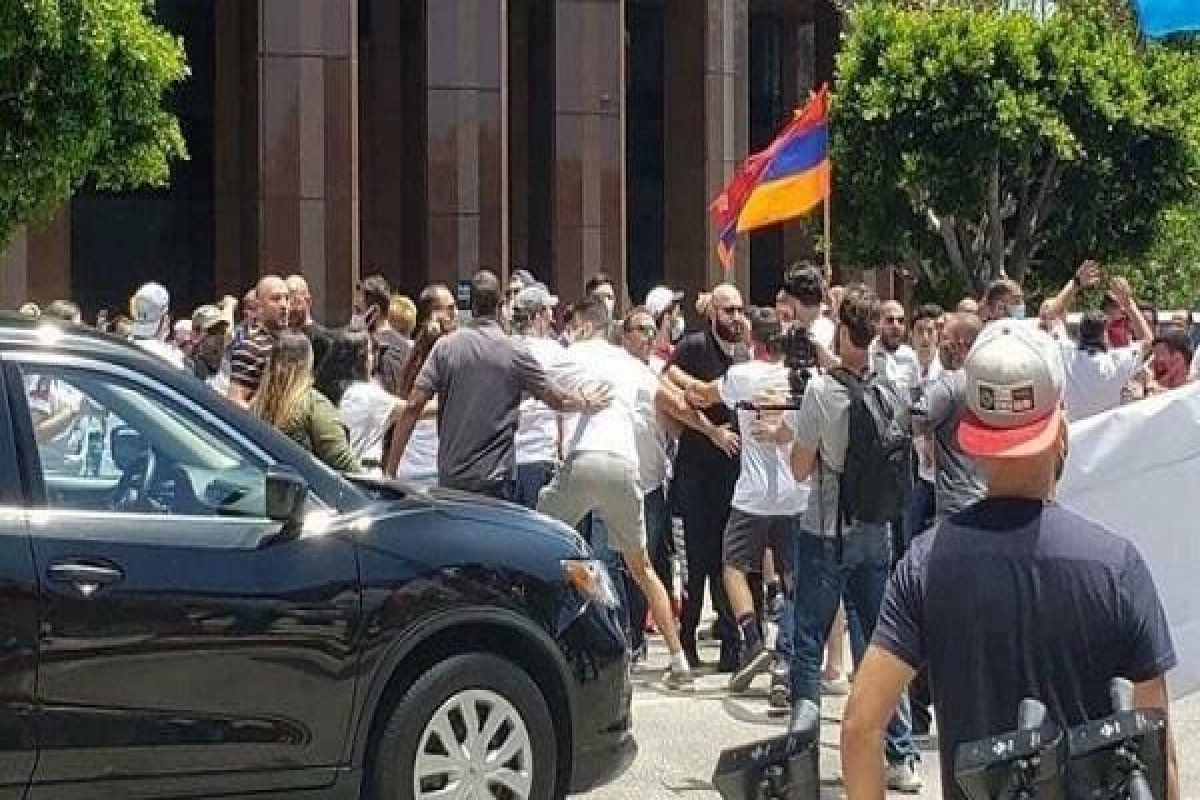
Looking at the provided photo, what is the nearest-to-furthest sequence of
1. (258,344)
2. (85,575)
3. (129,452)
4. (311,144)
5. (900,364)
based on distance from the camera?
1. (85,575)
2. (129,452)
3. (258,344)
4. (900,364)
5. (311,144)

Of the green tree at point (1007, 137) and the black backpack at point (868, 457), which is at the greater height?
the green tree at point (1007, 137)

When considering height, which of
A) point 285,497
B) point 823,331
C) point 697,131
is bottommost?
point 285,497

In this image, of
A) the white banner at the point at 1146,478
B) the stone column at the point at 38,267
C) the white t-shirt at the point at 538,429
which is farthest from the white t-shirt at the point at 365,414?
the stone column at the point at 38,267

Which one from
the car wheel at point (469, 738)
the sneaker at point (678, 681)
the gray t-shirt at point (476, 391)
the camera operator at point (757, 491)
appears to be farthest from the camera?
the sneaker at point (678, 681)

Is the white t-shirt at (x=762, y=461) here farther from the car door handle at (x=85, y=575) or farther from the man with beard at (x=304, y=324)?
the car door handle at (x=85, y=575)

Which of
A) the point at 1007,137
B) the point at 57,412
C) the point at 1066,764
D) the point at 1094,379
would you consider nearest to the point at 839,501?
the point at 57,412

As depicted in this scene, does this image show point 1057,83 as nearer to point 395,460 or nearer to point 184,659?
point 395,460

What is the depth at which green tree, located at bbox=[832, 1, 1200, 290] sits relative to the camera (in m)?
31.1

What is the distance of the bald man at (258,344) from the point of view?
8.77 meters

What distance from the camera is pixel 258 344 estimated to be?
9008mm

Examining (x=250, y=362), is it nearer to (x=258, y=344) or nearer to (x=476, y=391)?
(x=258, y=344)

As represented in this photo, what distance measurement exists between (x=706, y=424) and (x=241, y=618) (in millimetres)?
4717

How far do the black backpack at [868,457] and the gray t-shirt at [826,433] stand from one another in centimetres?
2

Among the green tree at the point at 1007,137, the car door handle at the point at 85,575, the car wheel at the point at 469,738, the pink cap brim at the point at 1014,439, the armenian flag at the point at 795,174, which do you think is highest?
the green tree at the point at 1007,137
